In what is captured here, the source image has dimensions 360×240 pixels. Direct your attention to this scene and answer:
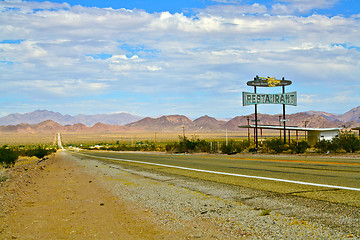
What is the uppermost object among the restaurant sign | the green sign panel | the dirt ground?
the restaurant sign

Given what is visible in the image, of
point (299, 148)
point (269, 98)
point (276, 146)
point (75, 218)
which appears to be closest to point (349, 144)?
point (299, 148)

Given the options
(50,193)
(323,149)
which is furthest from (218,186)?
(323,149)

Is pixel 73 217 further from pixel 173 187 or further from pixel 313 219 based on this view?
pixel 313 219

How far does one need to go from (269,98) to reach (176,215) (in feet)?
108

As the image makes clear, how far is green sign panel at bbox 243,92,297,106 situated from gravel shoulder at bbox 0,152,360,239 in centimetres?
2834

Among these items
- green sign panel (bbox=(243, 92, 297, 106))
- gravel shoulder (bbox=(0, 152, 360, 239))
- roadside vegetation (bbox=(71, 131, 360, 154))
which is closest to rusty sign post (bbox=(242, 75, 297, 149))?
green sign panel (bbox=(243, 92, 297, 106))

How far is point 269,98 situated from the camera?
38.6m

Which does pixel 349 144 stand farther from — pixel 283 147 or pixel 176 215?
pixel 176 215

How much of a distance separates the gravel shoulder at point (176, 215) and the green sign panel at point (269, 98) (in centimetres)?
2834

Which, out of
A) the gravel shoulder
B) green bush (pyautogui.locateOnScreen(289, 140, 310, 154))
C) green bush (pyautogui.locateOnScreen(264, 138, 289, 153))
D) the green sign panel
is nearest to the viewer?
the gravel shoulder

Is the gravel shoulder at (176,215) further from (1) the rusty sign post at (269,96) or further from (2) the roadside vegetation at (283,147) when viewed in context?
(1) the rusty sign post at (269,96)

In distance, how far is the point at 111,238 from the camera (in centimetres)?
Answer: 600

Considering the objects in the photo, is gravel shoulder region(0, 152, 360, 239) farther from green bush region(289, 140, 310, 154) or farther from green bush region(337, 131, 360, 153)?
green bush region(289, 140, 310, 154)

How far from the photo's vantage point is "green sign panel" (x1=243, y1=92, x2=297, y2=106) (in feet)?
125
